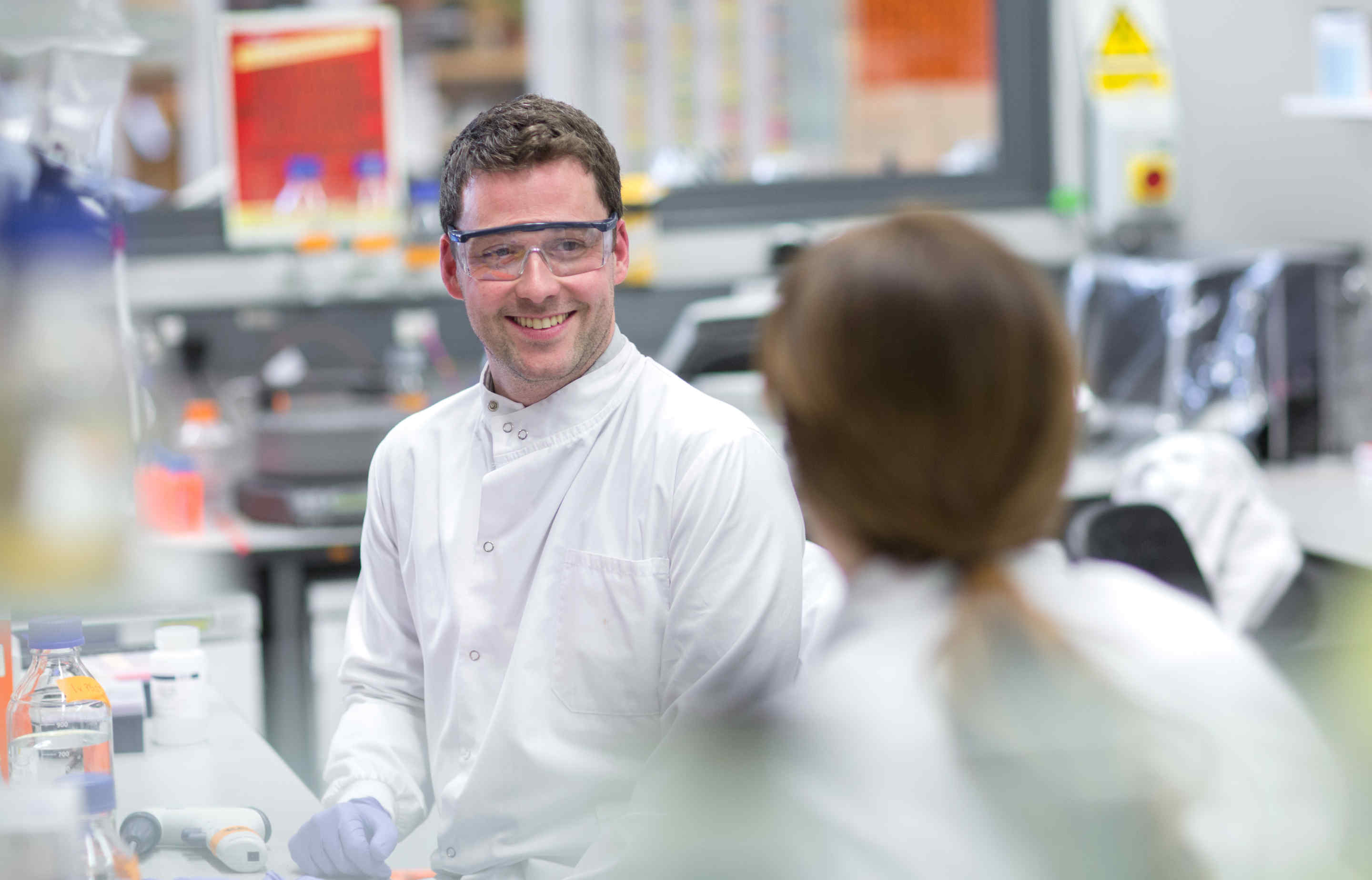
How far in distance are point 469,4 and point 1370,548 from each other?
263 cm

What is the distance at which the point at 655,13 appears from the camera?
161 inches

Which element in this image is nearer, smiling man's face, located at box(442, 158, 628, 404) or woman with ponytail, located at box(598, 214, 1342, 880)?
woman with ponytail, located at box(598, 214, 1342, 880)

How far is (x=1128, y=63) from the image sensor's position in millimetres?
3523

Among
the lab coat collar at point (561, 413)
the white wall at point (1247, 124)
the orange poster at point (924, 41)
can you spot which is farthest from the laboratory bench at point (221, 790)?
the orange poster at point (924, 41)

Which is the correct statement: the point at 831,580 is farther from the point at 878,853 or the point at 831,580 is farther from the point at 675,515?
the point at 878,853

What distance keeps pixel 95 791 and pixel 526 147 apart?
2.25 feet

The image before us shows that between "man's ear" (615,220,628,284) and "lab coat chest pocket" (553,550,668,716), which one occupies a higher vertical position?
"man's ear" (615,220,628,284)

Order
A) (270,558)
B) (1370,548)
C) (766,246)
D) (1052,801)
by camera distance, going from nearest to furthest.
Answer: (1052,801)
(1370,548)
(270,558)
(766,246)

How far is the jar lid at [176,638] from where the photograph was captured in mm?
1729

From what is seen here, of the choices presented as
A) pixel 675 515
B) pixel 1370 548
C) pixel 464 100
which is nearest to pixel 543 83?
pixel 464 100

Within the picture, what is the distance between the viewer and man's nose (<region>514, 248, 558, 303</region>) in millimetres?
1421

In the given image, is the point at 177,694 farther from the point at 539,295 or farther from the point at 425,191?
the point at 425,191

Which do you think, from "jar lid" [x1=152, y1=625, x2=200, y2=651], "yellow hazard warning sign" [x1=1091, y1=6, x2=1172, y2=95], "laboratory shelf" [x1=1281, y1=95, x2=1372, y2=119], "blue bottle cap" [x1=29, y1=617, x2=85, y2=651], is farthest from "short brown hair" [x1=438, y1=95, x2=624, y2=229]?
"yellow hazard warning sign" [x1=1091, y1=6, x2=1172, y2=95]

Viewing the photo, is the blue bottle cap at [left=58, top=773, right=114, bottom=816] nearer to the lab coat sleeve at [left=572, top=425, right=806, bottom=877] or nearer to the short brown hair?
the lab coat sleeve at [left=572, top=425, right=806, bottom=877]
